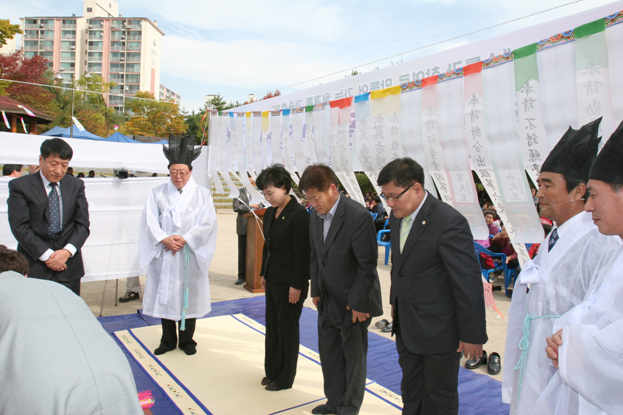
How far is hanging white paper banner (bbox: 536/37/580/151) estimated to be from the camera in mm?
2152

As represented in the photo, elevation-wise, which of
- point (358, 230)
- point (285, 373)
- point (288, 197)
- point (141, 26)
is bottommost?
point (285, 373)

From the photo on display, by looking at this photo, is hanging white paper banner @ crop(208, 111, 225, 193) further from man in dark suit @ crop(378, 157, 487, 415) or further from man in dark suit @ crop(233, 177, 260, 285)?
man in dark suit @ crop(378, 157, 487, 415)

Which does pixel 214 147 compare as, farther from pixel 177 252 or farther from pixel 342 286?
pixel 342 286

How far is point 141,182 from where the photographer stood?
15.6ft

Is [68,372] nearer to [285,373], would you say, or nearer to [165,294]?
[285,373]

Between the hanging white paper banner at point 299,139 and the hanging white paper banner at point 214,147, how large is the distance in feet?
5.93

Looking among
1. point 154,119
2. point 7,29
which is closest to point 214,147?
point 7,29

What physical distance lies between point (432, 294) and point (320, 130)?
2342mm

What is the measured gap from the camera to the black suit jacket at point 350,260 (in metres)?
2.30

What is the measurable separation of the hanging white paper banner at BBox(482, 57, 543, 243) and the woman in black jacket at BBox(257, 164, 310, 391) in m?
1.27

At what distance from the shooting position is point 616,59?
1.96 metres

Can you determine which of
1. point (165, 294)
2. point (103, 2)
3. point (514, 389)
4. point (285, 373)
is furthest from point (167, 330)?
point (103, 2)

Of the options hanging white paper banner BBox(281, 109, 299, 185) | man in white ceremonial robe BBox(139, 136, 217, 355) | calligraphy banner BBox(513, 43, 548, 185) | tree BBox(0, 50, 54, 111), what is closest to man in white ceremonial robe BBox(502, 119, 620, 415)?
calligraphy banner BBox(513, 43, 548, 185)

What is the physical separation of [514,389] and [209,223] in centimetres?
259
